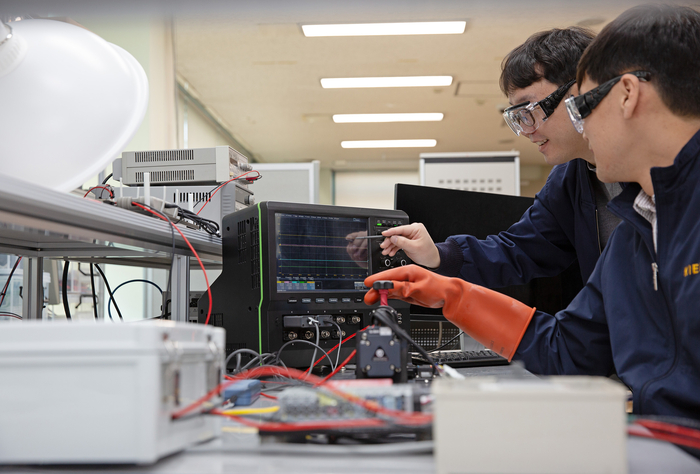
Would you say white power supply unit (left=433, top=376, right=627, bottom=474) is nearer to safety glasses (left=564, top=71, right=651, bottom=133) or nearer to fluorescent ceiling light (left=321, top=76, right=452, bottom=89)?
safety glasses (left=564, top=71, right=651, bottom=133)

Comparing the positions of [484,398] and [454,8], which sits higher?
[454,8]

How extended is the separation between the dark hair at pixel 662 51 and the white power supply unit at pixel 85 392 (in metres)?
0.92

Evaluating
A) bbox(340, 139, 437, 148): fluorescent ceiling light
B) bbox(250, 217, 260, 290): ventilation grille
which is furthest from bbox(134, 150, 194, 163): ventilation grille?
bbox(340, 139, 437, 148): fluorescent ceiling light

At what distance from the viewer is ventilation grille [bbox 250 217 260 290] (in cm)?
130

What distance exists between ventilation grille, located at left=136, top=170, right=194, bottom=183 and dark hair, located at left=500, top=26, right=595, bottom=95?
1090 millimetres

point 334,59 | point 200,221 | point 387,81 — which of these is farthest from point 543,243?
point 387,81

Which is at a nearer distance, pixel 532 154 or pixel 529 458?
pixel 529 458

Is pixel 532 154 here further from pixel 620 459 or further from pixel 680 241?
pixel 620 459

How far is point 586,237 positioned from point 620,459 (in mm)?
1342

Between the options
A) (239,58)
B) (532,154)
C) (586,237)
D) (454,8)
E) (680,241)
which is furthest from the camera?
(532,154)

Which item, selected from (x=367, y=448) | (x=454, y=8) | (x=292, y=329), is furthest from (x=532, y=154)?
(x=367, y=448)

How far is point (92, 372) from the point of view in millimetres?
530

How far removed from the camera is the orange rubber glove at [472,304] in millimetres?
1149

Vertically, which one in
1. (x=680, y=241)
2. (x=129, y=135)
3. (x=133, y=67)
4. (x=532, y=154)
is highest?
(x=532, y=154)
